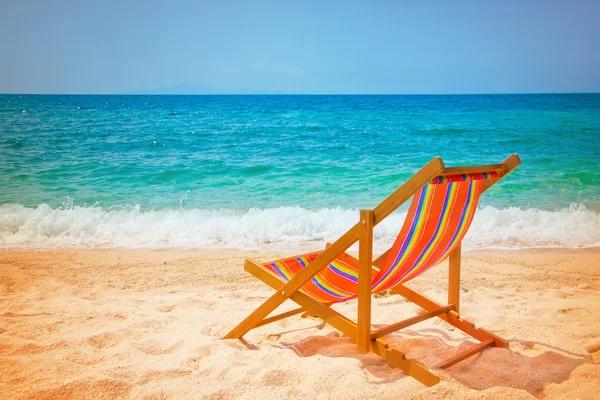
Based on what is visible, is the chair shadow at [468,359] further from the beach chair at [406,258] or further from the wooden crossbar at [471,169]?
the wooden crossbar at [471,169]

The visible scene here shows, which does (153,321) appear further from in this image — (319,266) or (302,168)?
(302,168)

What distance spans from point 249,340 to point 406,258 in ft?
4.08

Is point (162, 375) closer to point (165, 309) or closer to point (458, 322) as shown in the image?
point (165, 309)

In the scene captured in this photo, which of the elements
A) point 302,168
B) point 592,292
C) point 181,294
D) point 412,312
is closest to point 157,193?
point 302,168

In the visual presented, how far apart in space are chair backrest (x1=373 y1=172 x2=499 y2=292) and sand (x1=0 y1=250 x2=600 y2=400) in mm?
550

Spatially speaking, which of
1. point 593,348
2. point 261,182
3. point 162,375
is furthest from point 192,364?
point 261,182

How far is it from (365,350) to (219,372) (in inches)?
31.7

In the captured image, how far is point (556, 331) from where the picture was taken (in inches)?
124

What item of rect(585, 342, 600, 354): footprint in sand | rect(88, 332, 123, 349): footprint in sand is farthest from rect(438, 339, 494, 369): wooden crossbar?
rect(88, 332, 123, 349): footprint in sand

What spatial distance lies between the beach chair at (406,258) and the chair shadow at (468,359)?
3.4 inches

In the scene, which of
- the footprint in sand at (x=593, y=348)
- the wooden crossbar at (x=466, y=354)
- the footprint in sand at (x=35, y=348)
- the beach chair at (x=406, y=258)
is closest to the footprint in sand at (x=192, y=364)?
the beach chair at (x=406, y=258)

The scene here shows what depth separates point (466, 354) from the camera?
271 cm

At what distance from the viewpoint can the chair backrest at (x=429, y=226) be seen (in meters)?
2.58

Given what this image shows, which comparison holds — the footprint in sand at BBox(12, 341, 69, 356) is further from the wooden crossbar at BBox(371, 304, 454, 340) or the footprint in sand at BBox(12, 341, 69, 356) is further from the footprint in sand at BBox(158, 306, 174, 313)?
the wooden crossbar at BBox(371, 304, 454, 340)
